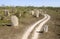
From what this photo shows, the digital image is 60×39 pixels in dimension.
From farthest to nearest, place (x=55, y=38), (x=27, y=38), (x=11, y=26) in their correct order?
(x=11, y=26) < (x=55, y=38) < (x=27, y=38)

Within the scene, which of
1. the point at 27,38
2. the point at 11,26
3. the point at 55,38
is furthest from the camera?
the point at 11,26

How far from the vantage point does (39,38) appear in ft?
65.2

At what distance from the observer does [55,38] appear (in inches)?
809

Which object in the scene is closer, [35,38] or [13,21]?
[35,38]

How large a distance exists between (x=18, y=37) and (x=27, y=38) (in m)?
0.94

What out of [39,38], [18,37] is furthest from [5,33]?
[39,38]

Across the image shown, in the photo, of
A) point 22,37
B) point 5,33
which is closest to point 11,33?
point 5,33

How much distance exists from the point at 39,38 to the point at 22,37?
60.7 inches

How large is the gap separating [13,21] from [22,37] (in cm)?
630

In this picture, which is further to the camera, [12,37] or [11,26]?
[11,26]

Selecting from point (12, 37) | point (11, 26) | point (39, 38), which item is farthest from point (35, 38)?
point (11, 26)

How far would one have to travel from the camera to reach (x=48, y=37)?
20.7 metres

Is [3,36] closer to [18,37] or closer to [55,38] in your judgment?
[18,37]

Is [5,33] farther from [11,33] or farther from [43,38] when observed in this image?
[43,38]
